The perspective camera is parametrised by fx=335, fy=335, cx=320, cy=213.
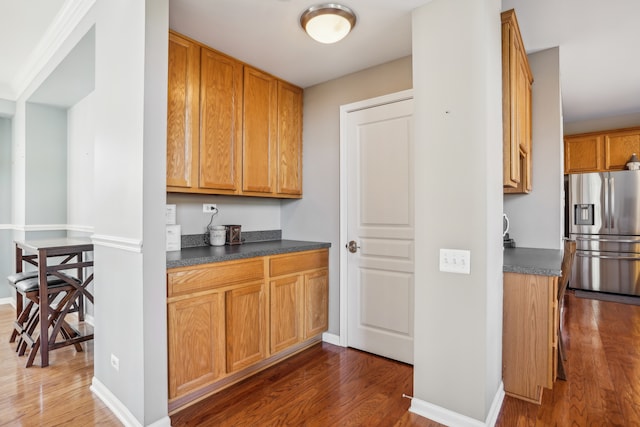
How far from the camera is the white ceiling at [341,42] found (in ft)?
6.71

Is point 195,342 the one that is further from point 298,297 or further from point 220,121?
point 220,121

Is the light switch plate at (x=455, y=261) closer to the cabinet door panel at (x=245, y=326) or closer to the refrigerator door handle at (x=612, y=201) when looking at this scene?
the cabinet door panel at (x=245, y=326)

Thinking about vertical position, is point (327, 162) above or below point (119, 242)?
above

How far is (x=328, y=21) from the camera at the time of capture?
6.61ft

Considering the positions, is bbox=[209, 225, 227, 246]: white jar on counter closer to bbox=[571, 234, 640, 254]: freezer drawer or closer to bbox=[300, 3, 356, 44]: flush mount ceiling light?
bbox=[300, 3, 356, 44]: flush mount ceiling light

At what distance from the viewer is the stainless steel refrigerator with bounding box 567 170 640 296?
447 cm

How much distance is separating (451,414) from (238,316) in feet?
4.59

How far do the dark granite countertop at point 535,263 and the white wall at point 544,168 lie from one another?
1.06 ft

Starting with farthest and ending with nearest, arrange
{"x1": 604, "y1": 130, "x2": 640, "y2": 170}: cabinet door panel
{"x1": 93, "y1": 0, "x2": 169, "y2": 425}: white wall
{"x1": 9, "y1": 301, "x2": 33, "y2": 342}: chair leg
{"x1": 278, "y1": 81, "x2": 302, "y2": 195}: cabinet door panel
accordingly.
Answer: {"x1": 604, "y1": 130, "x2": 640, "y2": 170}: cabinet door panel < {"x1": 278, "y1": 81, "x2": 302, "y2": 195}: cabinet door panel < {"x1": 9, "y1": 301, "x2": 33, "y2": 342}: chair leg < {"x1": 93, "y1": 0, "x2": 169, "y2": 425}: white wall

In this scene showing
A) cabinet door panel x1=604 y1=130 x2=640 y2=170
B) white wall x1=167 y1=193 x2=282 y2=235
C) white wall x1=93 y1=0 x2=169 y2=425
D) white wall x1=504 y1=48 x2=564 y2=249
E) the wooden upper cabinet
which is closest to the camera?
white wall x1=93 y1=0 x2=169 y2=425

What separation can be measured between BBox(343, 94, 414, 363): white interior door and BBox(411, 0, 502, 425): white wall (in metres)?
0.66

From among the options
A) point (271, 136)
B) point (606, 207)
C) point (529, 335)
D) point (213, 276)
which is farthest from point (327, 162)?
point (606, 207)

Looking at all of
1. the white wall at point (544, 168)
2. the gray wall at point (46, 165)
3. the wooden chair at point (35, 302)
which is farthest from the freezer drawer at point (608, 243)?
the gray wall at point (46, 165)

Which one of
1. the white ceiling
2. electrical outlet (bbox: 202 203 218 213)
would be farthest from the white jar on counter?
the white ceiling
